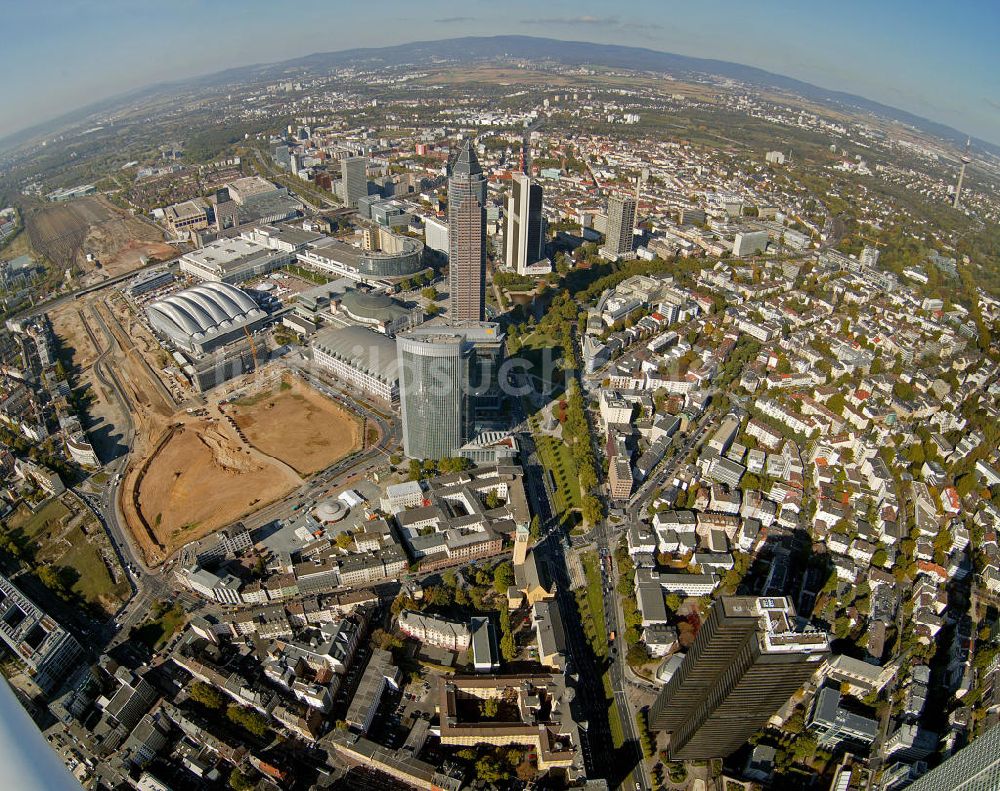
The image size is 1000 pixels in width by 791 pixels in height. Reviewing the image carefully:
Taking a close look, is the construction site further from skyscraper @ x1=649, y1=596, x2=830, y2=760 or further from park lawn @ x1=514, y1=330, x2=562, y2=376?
skyscraper @ x1=649, y1=596, x2=830, y2=760

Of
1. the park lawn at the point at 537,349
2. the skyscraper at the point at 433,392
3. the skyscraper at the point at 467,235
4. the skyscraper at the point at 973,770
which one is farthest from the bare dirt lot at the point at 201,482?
the skyscraper at the point at 973,770

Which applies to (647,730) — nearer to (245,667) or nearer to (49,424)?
(245,667)

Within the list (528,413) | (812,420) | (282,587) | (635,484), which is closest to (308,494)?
(282,587)

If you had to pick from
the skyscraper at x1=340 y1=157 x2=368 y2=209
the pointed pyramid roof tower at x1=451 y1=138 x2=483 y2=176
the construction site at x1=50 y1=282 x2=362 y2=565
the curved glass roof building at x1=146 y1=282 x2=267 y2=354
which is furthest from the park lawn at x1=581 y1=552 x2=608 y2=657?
the skyscraper at x1=340 y1=157 x2=368 y2=209

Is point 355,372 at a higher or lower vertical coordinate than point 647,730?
higher

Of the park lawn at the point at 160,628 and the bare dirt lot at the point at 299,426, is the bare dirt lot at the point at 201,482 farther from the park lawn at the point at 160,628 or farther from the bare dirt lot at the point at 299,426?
the park lawn at the point at 160,628

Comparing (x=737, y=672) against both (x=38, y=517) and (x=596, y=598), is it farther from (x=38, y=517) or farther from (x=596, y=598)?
(x=38, y=517)

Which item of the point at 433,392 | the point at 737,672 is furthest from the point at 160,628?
the point at 737,672

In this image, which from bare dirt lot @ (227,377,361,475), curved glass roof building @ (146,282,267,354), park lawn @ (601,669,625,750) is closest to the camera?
park lawn @ (601,669,625,750)
